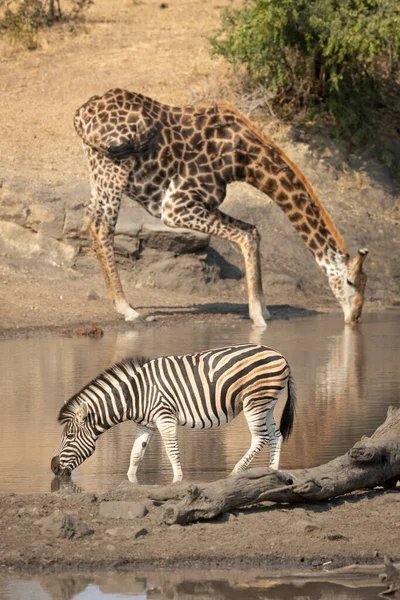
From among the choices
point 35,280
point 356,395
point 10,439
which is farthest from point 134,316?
point 10,439

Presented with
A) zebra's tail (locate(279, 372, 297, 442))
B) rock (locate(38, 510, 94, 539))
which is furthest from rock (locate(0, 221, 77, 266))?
rock (locate(38, 510, 94, 539))

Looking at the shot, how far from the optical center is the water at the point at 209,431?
30.5 feet

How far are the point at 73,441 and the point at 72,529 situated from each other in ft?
5.68

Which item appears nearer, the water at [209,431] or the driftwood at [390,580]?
the driftwood at [390,580]

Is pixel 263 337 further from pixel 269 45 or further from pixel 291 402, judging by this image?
pixel 269 45

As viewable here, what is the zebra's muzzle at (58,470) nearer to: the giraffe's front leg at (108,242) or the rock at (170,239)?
the giraffe's front leg at (108,242)

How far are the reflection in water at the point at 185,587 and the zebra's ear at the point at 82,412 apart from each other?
2.08 meters

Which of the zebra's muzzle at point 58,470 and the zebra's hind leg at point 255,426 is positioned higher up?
the zebra's hind leg at point 255,426

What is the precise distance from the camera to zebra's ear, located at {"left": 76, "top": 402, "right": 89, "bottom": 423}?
8648 millimetres

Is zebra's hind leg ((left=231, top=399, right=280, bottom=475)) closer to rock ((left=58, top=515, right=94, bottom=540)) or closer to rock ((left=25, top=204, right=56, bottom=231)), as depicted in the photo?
rock ((left=58, top=515, right=94, bottom=540))

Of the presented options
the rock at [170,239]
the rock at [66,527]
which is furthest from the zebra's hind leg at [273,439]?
the rock at [170,239]

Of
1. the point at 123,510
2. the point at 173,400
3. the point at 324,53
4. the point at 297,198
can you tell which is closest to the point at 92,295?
the point at 297,198

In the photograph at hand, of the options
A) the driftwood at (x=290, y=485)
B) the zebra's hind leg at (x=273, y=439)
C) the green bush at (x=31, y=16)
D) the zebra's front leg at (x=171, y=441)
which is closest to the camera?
the driftwood at (x=290, y=485)

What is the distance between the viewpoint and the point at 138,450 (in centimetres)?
872
